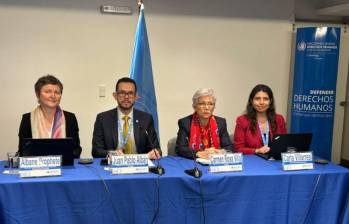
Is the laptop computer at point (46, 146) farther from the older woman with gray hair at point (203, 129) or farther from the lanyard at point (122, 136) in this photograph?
the older woman with gray hair at point (203, 129)

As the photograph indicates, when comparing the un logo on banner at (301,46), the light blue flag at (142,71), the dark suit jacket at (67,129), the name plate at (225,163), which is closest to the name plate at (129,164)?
the name plate at (225,163)

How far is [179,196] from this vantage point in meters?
1.94

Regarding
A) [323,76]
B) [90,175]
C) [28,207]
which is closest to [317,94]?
[323,76]

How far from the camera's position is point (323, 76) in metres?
3.91

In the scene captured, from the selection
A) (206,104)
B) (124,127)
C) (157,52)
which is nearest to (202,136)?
(206,104)

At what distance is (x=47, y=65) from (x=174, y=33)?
4.69 feet

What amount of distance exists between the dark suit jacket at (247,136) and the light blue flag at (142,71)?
37.3 inches

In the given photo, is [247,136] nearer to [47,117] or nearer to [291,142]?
[291,142]

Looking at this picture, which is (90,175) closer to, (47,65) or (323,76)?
(47,65)

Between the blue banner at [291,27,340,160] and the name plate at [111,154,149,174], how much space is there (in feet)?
8.59

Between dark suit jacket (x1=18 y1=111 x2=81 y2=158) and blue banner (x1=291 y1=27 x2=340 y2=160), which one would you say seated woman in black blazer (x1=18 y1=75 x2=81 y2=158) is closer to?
dark suit jacket (x1=18 y1=111 x2=81 y2=158)

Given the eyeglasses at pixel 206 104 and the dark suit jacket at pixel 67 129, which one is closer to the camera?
the dark suit jacket at pixel 67 129

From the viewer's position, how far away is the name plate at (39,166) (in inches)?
71.4

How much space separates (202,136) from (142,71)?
1061 millimetres
